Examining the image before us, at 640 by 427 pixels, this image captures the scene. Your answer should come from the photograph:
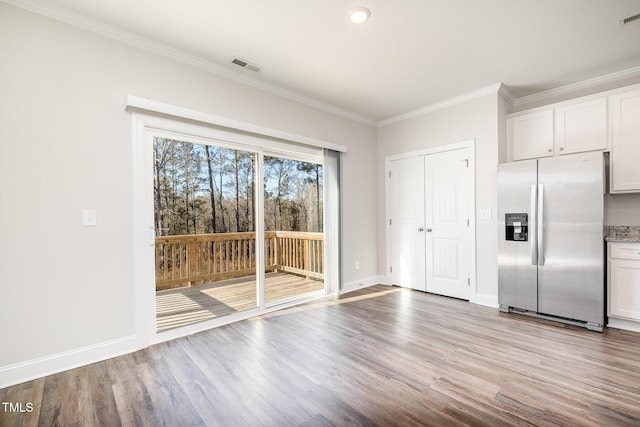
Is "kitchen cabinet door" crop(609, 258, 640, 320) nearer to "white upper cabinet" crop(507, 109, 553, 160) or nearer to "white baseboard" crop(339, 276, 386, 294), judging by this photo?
"white upper cabinet" crop(507, 109, 553, 160)

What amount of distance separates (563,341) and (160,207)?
400cm

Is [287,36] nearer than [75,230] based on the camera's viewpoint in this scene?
No

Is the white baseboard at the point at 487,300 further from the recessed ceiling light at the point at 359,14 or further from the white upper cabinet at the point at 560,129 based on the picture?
the recessed ceiling light at the point at 359,14

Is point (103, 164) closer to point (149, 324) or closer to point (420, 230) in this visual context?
point (149, 324)

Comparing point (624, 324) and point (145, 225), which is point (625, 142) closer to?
point (624, 324)

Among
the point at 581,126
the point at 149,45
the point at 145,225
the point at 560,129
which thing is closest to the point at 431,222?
the point at 560,129

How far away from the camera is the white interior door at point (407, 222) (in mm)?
4469

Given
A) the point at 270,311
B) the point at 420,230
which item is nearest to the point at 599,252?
the point at 420,230

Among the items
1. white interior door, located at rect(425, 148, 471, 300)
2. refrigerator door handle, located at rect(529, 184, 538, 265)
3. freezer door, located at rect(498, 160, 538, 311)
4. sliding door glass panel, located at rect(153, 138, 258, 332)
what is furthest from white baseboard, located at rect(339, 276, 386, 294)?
refrigerator door handle, located at rect(529, 184, 538, 265)

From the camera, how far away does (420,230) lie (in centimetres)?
446

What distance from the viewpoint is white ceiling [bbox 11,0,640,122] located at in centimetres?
223

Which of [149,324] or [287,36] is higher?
[287,36]

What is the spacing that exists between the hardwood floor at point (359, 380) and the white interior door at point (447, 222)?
103 centimetres

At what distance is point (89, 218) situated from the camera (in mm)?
2389
